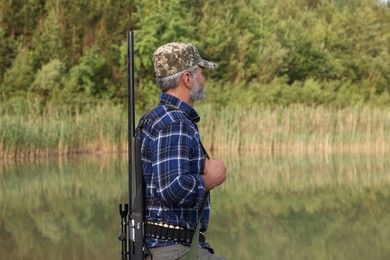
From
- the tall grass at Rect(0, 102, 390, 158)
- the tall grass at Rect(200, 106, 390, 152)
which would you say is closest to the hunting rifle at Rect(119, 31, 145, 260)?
the tall grass at Rect(0, 102, 390, 158)

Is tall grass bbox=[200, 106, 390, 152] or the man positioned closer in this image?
the man

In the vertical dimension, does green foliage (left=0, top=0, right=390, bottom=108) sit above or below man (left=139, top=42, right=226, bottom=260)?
above

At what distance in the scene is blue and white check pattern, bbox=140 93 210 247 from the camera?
2553 mm

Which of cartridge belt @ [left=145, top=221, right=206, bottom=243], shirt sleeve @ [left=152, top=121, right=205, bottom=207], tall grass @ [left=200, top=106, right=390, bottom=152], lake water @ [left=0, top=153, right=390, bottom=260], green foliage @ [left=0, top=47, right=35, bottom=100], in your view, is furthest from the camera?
green foliage @ [left=0, top=47, right=35, bottom=100]

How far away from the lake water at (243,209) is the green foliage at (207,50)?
8.90 meters

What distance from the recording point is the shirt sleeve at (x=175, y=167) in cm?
255

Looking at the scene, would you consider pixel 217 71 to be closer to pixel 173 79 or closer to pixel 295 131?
pixel 295 131

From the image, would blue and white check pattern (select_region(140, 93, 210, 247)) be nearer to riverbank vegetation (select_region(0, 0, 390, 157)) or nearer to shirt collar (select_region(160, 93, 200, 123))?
shirt collar (select_region(160, 93, 200, 123))

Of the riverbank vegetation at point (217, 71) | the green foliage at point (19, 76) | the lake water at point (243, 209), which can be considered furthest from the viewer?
the green foliage at point (19, 76)

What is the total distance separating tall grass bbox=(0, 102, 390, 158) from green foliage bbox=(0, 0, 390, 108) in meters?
4.44

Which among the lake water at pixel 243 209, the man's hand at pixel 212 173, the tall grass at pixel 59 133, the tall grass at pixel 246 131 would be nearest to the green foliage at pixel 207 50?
the tall grass at pixel 59 133

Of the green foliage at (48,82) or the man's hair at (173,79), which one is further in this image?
the green foliage at (48,82)

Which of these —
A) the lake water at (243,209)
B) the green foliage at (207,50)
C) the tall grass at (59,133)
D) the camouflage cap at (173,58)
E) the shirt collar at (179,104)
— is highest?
the green foliage at (207,50)

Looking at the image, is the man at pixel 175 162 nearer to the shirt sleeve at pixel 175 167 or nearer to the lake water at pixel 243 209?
the shirt sleeve at pixel 175 167
